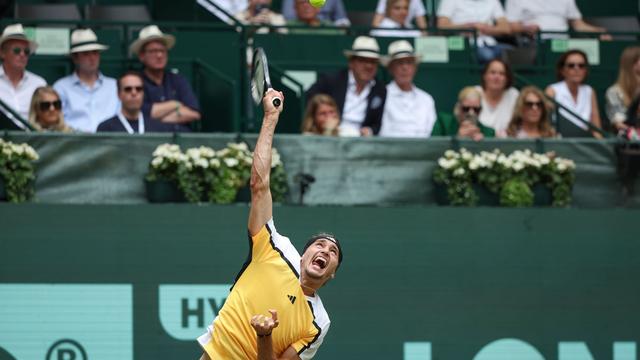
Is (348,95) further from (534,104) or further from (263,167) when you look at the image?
(263,167)

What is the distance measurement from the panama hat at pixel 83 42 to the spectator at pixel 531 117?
11.2 ft

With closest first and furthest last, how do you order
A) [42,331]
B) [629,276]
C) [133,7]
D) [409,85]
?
[42,331], [629,276], [409,85], [133,7]

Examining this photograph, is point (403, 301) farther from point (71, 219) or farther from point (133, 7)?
point (133, 7)

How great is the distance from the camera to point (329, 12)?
13.9 meters

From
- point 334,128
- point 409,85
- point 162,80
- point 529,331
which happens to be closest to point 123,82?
point 162,80

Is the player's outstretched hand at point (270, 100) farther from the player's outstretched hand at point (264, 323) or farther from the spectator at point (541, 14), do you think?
the spectator at point (541, 14)

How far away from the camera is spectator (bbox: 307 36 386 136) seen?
12.1 metres

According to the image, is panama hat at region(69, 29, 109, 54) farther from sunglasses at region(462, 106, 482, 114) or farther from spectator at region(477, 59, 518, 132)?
spectator at region(477, 59, 518, 132)

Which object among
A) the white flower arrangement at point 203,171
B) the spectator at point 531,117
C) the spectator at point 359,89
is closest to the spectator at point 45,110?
the white flower arrangement at point 203,171

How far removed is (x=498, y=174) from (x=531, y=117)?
77 cm

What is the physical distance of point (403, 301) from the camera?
11141mm

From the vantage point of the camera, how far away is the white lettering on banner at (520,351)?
1109cm

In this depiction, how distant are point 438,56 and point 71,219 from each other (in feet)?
12.8

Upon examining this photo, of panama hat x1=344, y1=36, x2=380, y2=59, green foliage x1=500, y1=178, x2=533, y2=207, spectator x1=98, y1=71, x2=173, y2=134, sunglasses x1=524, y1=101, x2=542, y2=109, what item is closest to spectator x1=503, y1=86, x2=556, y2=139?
sunglasses x1=524, y1=101, x2=542, y2=109
